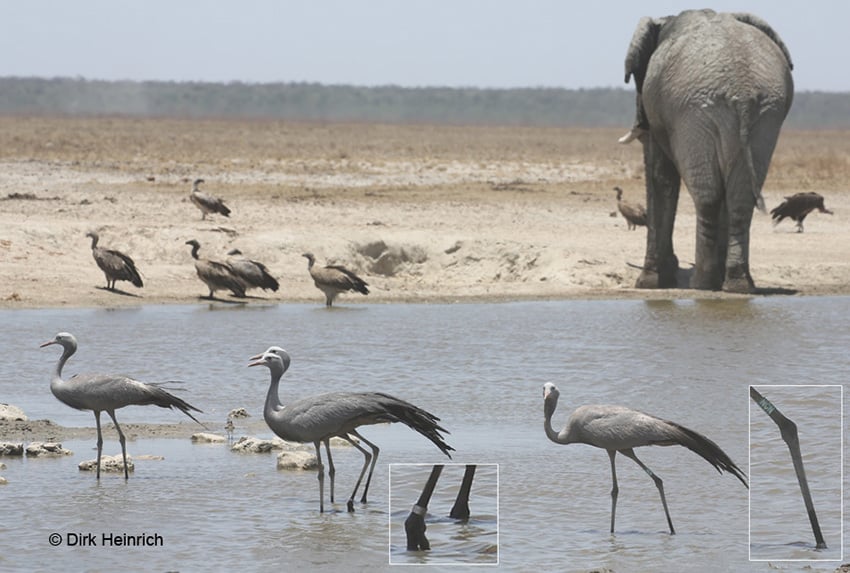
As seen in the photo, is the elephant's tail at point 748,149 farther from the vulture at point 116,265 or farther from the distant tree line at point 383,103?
the distant tree line at point 383,103

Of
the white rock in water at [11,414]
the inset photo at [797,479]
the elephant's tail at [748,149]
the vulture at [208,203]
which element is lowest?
the white rock in water at [11,414]

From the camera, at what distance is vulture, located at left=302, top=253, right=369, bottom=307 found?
17719 millimetres

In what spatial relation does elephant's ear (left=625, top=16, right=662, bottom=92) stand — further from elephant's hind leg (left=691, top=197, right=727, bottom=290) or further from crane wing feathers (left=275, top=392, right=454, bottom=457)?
crane wing feathers (left=275, top=392, right=454, bottom=457)

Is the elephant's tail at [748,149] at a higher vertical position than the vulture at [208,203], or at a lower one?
higher

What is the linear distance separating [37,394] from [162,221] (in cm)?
996

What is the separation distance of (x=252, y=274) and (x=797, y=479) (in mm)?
9639

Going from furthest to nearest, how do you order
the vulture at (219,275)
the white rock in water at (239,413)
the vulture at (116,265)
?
1. the vulture at (219,275)
2. the vulture at (116,265)
3. the white rock in water at (239,413)

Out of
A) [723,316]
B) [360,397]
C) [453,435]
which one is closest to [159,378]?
[453,435]

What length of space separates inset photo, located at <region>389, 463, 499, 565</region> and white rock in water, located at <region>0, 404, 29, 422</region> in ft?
9.55

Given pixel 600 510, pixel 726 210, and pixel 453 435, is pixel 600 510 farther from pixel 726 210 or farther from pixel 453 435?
pixel 726 210

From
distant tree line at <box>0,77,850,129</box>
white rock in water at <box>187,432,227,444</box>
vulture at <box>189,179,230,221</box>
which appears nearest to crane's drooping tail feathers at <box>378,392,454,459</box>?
white rock in water at <box>187,432,227,444</box>

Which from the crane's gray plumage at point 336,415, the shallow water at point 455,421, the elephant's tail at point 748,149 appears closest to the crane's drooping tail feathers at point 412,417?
the crane's gray plumage at point 336,415

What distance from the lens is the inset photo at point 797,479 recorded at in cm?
768

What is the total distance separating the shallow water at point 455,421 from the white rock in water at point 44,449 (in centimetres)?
8
